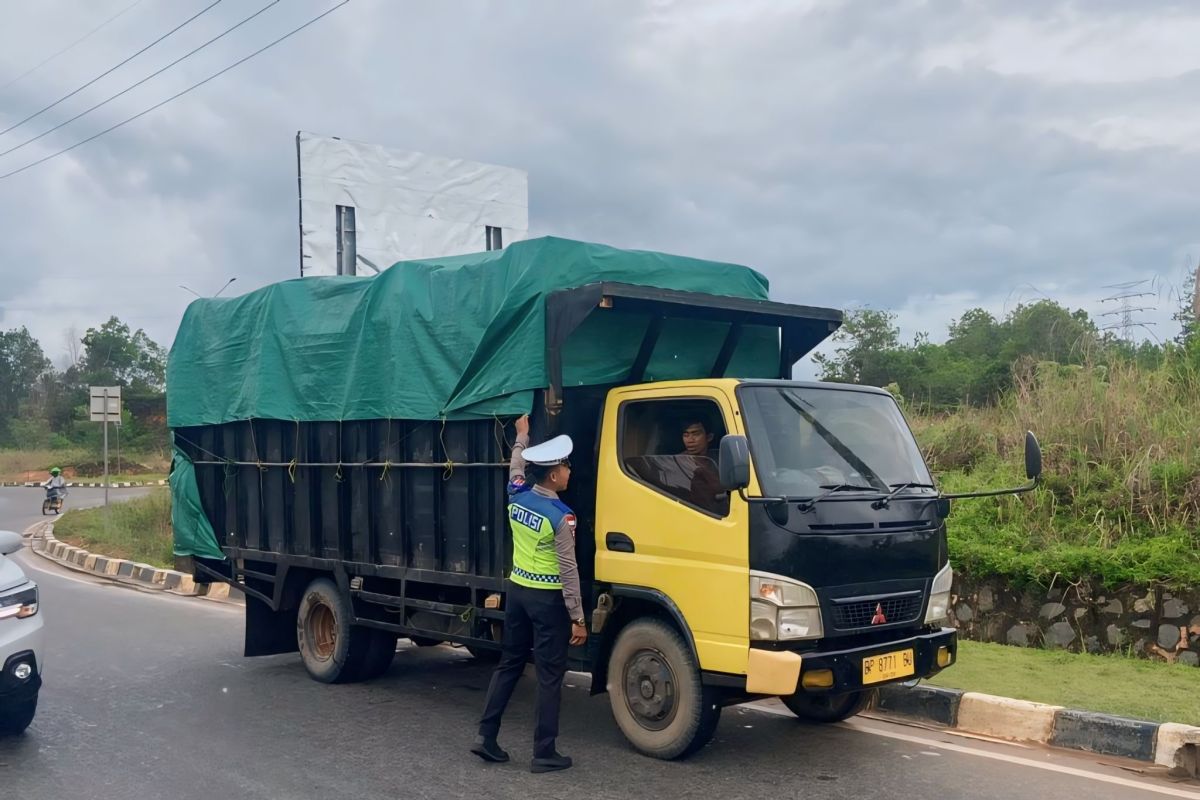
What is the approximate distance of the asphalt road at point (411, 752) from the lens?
5051 millimetres

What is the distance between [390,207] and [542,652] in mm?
11948

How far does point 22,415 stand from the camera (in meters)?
66.1

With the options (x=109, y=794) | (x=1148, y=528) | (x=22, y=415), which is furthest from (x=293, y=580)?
(x=22, y=415)

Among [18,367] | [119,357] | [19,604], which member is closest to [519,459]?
[19,604]

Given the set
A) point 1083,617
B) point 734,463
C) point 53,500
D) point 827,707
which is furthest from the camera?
point 53,500

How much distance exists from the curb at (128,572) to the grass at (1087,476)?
8453mm

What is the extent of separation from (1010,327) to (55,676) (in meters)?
19.9

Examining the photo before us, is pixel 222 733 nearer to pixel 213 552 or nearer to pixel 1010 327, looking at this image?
pixel 213 552

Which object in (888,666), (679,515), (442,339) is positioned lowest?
(888,666)

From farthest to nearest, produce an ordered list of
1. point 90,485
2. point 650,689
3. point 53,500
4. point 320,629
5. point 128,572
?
1. point 90,485
2. point 53,500
3. point 128,572
4. point 320,629
5. point 650,689

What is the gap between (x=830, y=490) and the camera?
5.21 m

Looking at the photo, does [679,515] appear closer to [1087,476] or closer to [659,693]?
[659,693]

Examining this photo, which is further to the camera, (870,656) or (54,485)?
(54,485)

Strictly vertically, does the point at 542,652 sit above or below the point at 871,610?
below
